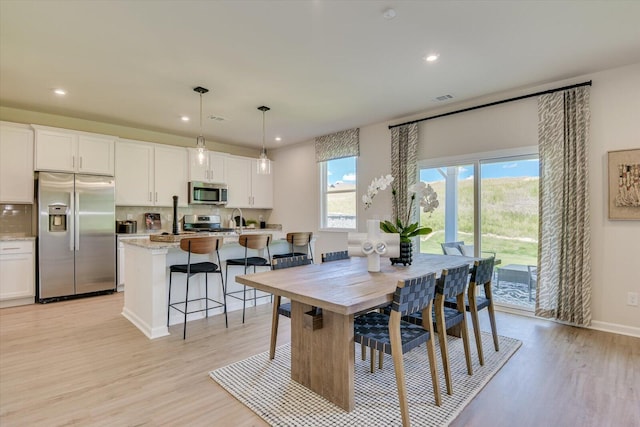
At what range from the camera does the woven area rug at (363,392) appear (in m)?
1.86

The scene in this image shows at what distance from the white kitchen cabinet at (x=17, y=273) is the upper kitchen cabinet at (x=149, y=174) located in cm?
130

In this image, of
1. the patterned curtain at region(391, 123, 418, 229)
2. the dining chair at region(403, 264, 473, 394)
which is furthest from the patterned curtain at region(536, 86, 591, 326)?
the dining chair at region(403, 264, 473, 394)

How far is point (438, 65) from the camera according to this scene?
3.15 m

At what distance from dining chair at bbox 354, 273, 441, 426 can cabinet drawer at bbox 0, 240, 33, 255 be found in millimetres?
4632

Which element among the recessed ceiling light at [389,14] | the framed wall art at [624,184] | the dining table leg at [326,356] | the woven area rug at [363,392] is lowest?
the woven area rug at [363,392]

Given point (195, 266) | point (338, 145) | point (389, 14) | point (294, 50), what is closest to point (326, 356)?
point (195, 266)

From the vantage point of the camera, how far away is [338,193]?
19.2 ft

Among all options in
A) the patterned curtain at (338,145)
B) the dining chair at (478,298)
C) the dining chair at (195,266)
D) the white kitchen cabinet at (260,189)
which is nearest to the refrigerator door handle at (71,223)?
the dining chair at (195,266)

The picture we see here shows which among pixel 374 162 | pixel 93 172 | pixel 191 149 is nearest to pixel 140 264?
pixel 93 172

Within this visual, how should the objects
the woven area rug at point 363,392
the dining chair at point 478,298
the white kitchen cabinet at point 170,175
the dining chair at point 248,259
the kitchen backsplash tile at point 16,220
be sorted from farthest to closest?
1. the white kitchen cabinet at point 170,175
2. the kitchen backsplash tile at point 16,220
3. the dining chair at point 248,259
4. the dining chair at point 478,298
5. the woven area rug at point 363,392

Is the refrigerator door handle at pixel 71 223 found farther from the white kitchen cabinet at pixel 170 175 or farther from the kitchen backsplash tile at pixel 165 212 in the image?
the white kitchen cabinet at pixel 170 175

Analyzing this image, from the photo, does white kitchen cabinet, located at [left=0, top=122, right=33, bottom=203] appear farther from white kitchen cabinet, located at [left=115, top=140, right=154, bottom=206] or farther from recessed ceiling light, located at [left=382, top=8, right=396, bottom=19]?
recessed ceiling light, located at [left=382, top=8, right=396, bottom=19]

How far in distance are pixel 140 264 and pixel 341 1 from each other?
10.1ft

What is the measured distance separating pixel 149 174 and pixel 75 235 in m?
1.43
